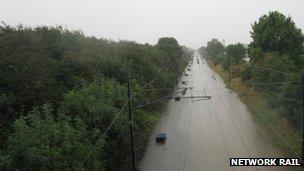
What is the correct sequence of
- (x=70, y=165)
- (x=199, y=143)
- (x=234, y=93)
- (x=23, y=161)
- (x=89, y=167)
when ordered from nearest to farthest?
(x=23, y=161) → (x=70, y=165) → (x=89, y=167) → (x=199, y=143) → (x=234, y=93)

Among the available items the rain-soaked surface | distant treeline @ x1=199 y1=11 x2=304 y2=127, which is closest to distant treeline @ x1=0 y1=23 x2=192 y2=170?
the rain-soaked surface

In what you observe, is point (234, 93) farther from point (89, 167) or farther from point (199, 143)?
point (89, 167)

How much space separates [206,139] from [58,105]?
17.1 m

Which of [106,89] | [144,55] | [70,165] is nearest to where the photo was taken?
[70,165]

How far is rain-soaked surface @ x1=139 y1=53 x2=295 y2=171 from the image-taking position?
92.8 feet

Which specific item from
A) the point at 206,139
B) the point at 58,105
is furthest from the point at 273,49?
the point at 58,105

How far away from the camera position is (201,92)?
218 ft

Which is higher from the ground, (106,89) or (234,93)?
(106,89)

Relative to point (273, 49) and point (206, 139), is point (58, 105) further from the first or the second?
point (273, 49)

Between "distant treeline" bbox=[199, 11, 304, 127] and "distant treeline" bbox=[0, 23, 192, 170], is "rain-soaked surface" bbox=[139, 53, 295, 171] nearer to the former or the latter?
"distant treeline" bbox=[0, 23, 192, 170]

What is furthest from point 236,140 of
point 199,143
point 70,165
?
point 70,165

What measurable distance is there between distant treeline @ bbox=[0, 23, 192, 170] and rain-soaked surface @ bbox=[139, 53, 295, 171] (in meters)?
2.65

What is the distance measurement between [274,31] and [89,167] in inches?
1504

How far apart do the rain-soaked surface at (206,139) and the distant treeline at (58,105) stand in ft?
8.70
